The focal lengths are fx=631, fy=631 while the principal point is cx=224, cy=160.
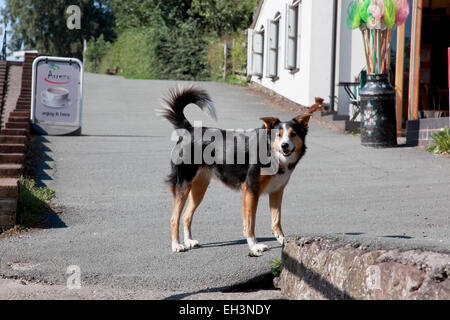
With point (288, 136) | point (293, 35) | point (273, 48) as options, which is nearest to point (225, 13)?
point (273, 48)

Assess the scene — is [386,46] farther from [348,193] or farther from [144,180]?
[144,180]

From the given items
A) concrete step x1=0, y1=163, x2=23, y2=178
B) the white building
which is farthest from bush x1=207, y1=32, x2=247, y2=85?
concrete step x1=0, y1=163, x2=23, y2=178

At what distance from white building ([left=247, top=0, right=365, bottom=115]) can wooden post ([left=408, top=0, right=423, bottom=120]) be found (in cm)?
232

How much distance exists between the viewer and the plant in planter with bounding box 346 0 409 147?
11.1 m

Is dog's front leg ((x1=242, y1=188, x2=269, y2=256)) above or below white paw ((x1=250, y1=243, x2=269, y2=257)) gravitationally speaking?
above

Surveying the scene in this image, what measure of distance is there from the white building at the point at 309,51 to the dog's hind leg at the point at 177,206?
33.9ft

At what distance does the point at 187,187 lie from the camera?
17.3 ft

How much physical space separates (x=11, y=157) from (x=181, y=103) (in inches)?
153

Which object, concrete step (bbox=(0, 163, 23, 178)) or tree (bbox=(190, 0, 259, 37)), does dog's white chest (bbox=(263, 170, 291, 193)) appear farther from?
tree (bbox=(190, 0, 259, 37))

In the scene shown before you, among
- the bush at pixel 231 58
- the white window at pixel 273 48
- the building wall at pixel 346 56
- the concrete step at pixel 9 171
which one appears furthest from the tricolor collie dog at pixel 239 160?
the bush at pixel 231 58

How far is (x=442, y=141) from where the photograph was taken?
10438 millimetres

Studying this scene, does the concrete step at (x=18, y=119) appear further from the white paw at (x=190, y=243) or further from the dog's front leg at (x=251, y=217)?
the dog's front leg at (x=251, y=217)

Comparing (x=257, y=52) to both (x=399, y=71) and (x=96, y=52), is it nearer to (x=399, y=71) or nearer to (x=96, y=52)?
(x=399, y=71)
